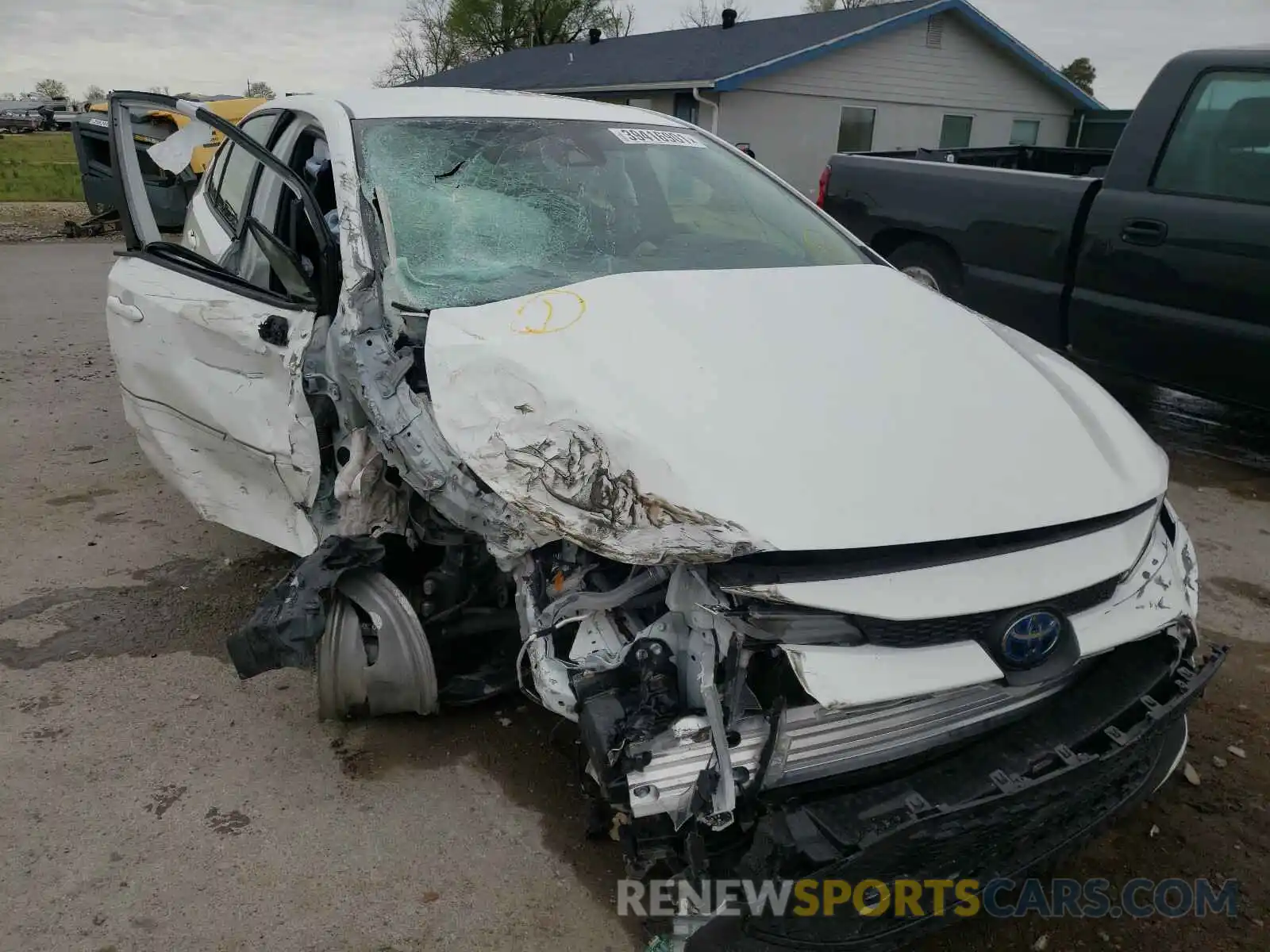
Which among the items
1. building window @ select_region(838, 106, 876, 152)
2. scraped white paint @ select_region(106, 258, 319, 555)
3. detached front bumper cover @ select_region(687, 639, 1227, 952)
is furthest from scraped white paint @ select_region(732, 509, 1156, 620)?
building window @ select_region(838, 106, 876, 152)

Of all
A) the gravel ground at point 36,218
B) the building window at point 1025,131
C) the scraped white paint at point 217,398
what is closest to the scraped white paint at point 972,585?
the scraped white paint at point 217,398

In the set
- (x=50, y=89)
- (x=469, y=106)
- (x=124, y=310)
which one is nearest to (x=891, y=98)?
(x=469, y=106)

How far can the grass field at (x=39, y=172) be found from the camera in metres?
18.6

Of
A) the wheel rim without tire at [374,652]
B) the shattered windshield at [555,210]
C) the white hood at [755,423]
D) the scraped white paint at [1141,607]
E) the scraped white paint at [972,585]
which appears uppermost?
the shattered windshield at [555,210]

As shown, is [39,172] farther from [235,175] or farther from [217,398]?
[217,398]

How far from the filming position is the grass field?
18.6m

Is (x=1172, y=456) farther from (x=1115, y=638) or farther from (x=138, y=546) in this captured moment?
(x=138, y=546)

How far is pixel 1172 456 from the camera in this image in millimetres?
5383

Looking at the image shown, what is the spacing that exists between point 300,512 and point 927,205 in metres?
4.46

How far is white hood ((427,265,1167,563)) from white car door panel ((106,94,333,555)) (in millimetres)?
833

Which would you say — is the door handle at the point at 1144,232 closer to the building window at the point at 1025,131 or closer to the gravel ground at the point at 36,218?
the gravel ground at the point at 36,218

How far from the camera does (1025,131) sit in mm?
19953

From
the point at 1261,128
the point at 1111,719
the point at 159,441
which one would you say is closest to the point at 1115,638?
the point at 1111,719

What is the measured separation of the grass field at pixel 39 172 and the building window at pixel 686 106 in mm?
11513
